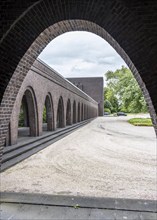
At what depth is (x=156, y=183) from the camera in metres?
6.48

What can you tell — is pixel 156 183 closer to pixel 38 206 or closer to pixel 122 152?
pixel 38 206

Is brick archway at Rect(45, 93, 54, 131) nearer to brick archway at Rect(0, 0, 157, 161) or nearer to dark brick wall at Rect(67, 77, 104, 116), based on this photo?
brick archway at Rect(0, 0, 157, 161)

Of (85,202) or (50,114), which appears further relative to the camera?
(50,114)

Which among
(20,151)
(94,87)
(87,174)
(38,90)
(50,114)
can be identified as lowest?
(87,174)

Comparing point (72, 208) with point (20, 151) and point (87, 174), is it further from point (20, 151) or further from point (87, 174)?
point (20, 151)

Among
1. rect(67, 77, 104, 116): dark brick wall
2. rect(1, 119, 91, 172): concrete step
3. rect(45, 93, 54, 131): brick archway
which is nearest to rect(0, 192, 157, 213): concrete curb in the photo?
rect(1, 119, 91, 172): concrete step

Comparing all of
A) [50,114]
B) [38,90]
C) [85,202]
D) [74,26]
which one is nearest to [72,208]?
[85,202]

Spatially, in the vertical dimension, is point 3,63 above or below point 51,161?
above

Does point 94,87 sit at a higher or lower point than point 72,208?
higher

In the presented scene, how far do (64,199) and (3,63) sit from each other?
2.71m

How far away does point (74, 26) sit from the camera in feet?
17.3

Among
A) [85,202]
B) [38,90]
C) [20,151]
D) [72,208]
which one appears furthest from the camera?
[38,90]

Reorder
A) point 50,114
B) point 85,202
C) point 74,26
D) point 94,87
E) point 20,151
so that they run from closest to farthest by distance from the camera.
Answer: point 85,202 < point 74,26 < point 20,151 < point 50,114 < point 94,87

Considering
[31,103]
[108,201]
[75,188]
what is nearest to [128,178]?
[75,188]
